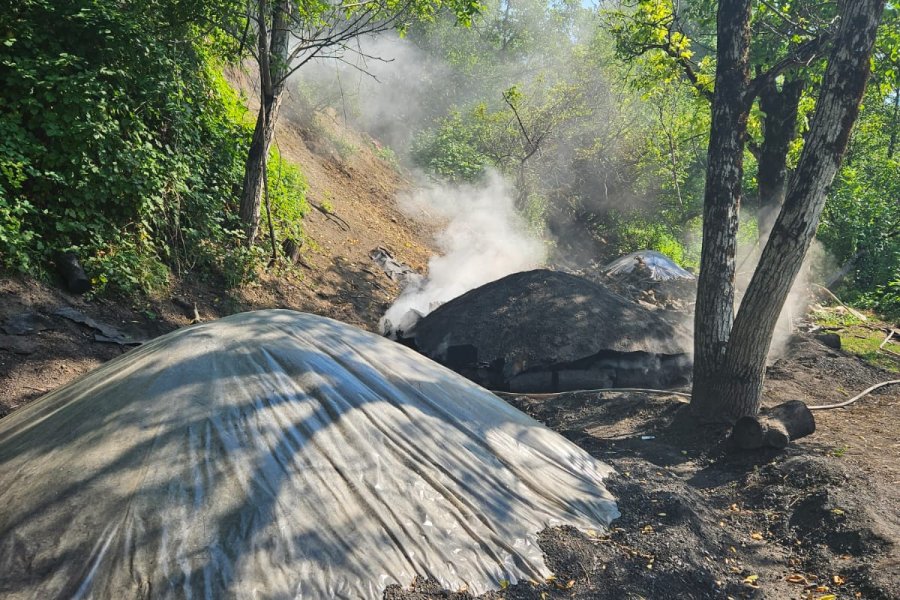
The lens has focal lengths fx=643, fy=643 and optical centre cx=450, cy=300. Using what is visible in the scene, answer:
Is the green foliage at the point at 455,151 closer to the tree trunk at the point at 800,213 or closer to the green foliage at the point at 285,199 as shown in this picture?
the green foliage at the point at 285,199

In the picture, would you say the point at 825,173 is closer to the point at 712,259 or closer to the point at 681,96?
the point at 712,259

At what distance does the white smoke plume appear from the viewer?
11694 mm

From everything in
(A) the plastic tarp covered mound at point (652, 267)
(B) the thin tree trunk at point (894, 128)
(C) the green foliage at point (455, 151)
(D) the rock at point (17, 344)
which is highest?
(B) the thin tree trunk at point (894, 128)

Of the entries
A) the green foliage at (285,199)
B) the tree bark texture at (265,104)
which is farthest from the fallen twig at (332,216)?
the tree bark texture at (265,104)

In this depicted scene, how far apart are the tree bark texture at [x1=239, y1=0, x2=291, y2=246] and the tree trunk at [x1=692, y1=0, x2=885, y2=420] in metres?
6.14

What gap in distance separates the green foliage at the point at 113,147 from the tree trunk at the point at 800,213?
6.04 meters

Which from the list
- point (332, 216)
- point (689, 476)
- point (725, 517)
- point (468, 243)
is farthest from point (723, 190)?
point (468, 243)

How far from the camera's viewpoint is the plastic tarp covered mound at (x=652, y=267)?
13680 mm

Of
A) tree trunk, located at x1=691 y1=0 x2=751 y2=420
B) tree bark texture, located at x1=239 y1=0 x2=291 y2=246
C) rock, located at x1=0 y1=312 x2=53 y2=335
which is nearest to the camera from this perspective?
rock, located at x1=0 y1=312 x2=53 y2=335

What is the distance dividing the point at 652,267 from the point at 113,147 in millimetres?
10680

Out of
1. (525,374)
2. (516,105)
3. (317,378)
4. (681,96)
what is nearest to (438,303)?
(525,374)

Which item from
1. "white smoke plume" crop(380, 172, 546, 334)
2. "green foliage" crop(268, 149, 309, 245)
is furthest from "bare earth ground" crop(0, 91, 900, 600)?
"white smoke plume" crop(380, 172, 546, 334)

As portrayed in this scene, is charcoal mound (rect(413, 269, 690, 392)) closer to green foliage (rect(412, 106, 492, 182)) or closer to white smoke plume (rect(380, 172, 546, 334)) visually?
white smoke plume (rect(380, 172, 546, 334))

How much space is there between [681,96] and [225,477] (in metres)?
20.7
